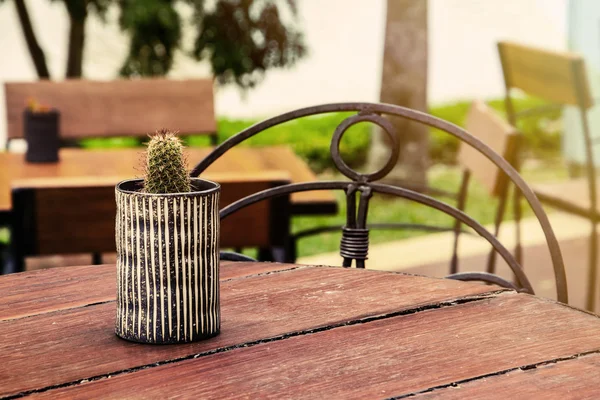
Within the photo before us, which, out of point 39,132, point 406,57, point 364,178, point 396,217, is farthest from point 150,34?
point 364,178

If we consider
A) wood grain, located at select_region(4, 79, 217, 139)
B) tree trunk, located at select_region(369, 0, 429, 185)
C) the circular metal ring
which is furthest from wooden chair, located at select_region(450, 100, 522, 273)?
tree trunk, located at select_region(369, 0, 429, 185)

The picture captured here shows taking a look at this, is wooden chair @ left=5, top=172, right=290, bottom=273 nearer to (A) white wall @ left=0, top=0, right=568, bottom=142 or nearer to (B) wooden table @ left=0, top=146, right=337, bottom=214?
(B) wooden table @ left=0, top=146, right=337, bottom=214

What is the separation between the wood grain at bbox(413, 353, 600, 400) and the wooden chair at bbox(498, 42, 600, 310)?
1.95 m

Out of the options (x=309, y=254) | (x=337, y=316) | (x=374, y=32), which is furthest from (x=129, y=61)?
(x=337, y=316)

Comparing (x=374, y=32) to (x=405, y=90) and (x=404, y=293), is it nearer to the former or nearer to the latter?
(x=405, y=90)

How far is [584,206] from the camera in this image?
336cm

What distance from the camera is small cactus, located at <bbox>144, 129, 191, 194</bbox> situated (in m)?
1.21

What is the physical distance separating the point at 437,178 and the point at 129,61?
2545mm

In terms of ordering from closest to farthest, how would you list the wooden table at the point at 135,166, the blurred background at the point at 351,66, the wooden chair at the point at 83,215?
the wooden chair at the point at 83,215, the wooden table at the point at 135,166, the blurred background at the point at 351,66

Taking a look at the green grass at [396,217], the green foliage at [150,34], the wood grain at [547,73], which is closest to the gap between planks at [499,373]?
the wood grain at [547,73]

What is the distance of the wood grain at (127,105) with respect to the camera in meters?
4.46

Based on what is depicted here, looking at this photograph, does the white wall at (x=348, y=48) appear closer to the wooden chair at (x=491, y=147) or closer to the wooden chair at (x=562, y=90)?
the wooden chair at (x=562, y=90)

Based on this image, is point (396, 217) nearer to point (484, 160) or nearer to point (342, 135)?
point (484, 160)

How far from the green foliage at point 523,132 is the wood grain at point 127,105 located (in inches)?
154
